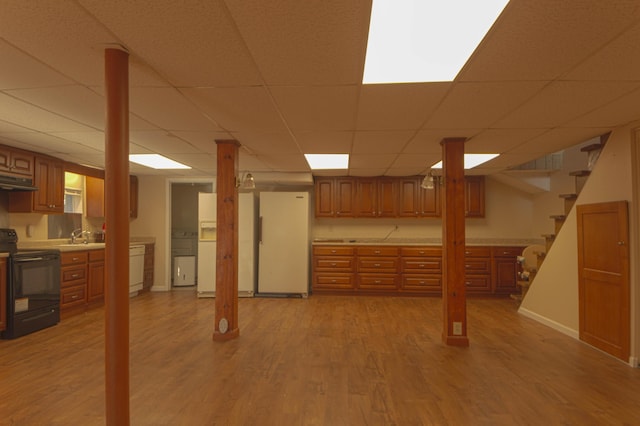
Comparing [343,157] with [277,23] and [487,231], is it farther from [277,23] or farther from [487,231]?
[487,231]

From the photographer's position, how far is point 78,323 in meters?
4.28

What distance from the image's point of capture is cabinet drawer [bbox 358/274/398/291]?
5992mm

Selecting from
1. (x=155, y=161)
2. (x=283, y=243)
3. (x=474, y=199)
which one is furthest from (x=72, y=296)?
(x=474, y=199)

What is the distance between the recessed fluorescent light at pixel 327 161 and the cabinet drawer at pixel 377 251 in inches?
61.7

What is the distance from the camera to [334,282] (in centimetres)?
609

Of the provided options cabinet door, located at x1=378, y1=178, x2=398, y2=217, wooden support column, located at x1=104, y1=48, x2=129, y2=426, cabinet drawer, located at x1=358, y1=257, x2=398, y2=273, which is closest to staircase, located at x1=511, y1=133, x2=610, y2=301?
cabinet drawer, located at x1=358, y1=257, x2=398, y2=273

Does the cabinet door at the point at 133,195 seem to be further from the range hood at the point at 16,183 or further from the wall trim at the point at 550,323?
the wall trim at the point at 550,323

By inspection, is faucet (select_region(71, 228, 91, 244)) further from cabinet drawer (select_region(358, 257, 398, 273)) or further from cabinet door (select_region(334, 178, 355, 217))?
cabinet drawer (select_region(358, 257, 398, 273))

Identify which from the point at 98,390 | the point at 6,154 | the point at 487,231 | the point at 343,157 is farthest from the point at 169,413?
the point at 487,231

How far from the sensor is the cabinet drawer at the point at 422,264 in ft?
19.5

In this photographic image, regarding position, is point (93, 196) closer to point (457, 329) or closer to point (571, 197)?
point (457, 329)

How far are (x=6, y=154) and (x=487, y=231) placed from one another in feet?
24.3

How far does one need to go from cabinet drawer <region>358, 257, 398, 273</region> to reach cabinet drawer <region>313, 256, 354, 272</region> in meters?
0.18

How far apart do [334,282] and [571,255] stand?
3494mm
